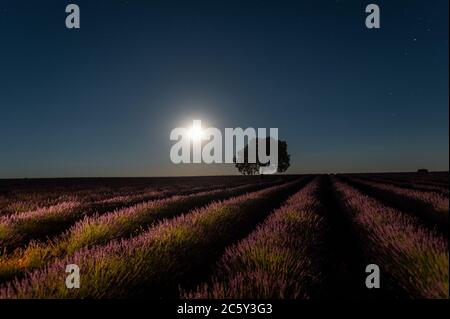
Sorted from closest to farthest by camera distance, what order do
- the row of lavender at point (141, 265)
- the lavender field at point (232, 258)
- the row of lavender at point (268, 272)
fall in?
the lavender field at point (232, 258) < the row of lavender at point (268, 272) < the row of lavender at point (141, 265)

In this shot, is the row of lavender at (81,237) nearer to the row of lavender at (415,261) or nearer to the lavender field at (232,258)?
the lavender field at (232,258)

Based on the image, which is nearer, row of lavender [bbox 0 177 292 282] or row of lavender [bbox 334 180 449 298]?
row of lavender [bbox 334 180 449 298]

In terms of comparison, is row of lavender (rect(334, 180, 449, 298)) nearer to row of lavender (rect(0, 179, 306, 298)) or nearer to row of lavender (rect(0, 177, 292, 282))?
row of lavender (rect(0, 179, 306, 298))

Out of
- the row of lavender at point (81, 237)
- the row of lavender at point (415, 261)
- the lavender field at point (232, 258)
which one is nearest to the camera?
the row of lavender at point (415, 261)

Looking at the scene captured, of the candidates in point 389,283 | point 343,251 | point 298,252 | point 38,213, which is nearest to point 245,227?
point 343,251

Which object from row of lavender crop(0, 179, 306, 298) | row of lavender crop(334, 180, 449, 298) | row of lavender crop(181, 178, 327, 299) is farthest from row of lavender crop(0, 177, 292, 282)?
row of lavender crop(334, 180, 449, 298)

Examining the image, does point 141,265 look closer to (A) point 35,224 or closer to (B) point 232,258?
(B) point 232,258

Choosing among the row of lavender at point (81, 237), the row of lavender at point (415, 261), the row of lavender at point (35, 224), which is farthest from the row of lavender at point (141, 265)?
the row of lavender at point (415, 261)

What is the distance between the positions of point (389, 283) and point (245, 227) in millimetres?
→ 6012

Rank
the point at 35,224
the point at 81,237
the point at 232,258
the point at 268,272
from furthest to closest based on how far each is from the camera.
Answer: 1. the point at 35,224
2. the point at 81,237
3. the point at 232,258
4. the point at 268,272

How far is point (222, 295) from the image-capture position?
3021 millimetres

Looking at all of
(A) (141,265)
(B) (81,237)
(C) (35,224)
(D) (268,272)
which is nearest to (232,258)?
(D) (268,272)
